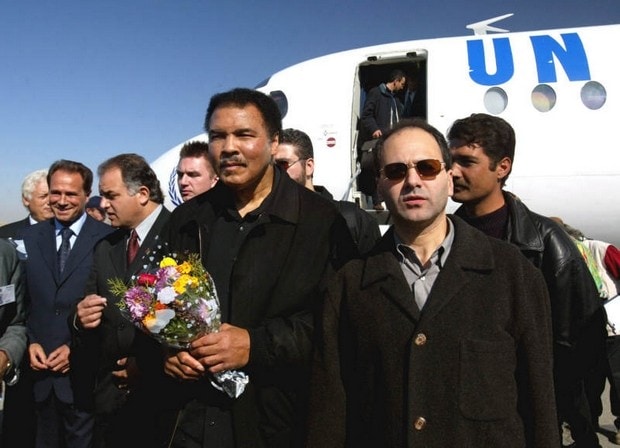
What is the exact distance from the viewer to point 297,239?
7.72 ft

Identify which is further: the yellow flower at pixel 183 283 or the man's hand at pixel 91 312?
the man's hand at pixel 91 312

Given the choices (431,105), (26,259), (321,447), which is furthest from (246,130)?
(431,105)

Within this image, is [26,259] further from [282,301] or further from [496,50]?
[496,50]

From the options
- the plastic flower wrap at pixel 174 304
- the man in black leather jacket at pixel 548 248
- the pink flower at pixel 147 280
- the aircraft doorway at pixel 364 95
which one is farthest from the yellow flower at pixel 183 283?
the aircraft doorway at pixel 364 95

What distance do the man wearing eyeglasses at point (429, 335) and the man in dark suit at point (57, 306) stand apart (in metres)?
2.53

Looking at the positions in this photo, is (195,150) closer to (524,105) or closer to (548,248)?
(548,248)

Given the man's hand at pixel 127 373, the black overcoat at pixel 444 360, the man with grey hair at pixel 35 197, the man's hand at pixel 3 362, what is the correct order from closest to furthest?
the black overcoat at pixel 444 360, the man's hand at pixel 127 373, the man's hand at pixel 3 362, the man with grey hair at pixel 35 197

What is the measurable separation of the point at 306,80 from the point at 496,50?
10.4 feet

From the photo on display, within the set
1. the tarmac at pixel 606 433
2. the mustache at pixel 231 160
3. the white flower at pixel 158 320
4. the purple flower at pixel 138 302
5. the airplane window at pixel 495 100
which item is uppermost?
the airplane window at pixel 495 100

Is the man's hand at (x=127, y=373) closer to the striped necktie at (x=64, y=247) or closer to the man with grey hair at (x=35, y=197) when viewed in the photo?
the striped necktie at (x=64, y=247)

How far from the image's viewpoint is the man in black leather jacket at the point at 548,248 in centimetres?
252

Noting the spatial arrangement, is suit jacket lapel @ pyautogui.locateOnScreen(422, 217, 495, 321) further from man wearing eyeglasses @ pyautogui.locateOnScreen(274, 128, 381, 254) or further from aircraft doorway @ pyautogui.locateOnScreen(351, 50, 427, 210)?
aircraft doorway @ pyautogui.locateOnScreen(351, 50, 427, 210)

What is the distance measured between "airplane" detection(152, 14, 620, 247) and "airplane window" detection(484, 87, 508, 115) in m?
0.02

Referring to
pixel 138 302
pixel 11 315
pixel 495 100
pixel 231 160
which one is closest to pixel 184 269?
pixel 138 302
